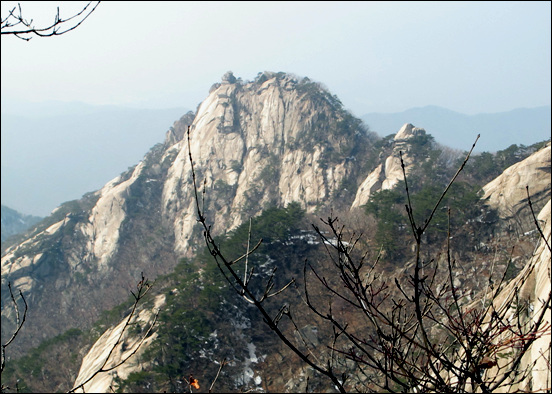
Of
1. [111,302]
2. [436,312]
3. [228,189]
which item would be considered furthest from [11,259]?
[436,312]

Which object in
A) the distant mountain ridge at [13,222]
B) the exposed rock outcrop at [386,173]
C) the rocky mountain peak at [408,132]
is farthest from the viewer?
the distant mountain ridge at [13,222]

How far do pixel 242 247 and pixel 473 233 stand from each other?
39.7 ft

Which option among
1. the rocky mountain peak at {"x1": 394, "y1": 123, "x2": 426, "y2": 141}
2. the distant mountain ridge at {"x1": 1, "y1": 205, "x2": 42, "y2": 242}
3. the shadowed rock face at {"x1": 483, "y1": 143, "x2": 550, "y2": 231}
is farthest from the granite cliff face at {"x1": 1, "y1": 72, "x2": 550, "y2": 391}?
the distant mountain ridge at {"x1": 1, "y1": 205, "x2": 42, "y2": 242}

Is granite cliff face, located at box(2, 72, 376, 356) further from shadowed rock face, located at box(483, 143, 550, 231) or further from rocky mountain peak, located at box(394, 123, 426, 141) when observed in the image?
shadowed rock face, located at box(483, 143, 550, 231)

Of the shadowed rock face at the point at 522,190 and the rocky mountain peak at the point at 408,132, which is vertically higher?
→ the rocky mountain peak at the point at 408,132

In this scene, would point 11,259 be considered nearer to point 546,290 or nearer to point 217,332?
point 217,332

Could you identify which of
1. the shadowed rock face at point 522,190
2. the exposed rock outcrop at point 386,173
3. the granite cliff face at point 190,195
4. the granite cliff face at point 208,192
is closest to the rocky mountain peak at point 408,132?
the exposed rock outcrop at point 386,173

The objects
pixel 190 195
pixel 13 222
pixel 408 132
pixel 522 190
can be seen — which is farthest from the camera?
pixel 13 222

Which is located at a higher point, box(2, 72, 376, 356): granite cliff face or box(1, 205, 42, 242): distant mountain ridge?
box(2, 72, 376, 356): granite cliff face

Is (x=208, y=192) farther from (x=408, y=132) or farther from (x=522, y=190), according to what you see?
(x=522, y=190)

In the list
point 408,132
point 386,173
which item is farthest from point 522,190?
point 408,132

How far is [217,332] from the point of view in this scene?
18.6m

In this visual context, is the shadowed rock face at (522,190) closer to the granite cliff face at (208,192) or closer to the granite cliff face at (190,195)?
the granite cliff face at (208,192)

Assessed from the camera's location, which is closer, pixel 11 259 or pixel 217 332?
pixel 217 332
